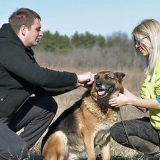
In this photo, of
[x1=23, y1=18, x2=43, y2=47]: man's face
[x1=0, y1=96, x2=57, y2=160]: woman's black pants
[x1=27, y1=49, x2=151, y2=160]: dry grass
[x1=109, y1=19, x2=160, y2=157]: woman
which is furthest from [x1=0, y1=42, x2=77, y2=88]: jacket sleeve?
[x1=27, y1=49, x2=151, y2=160]: dry grass

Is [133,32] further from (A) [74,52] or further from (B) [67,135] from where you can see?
(A) [74,52]

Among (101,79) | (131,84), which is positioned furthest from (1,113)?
(131,84)

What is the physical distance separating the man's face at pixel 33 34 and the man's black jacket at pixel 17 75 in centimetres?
11

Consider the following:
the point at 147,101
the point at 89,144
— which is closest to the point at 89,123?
the point at 89,144

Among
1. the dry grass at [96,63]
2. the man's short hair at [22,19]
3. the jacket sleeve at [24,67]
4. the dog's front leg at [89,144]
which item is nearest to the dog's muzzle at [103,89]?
the dog's front leg at [89,144]

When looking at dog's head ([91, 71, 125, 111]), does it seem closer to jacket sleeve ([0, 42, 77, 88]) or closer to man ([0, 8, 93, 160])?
man ([0, 8, 93, 160])

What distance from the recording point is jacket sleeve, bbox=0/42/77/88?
17.5ft

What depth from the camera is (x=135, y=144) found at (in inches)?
238

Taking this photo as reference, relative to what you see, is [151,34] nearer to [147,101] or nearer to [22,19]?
[147,101]

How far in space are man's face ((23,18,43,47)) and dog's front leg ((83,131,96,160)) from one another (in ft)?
5.48

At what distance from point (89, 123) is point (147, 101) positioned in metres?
1.34

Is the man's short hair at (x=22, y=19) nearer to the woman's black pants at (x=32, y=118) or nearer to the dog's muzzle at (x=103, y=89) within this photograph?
the woman's black pants at (x=32, y=118)

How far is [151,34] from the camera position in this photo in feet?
17.8

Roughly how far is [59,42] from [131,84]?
1906 inches
